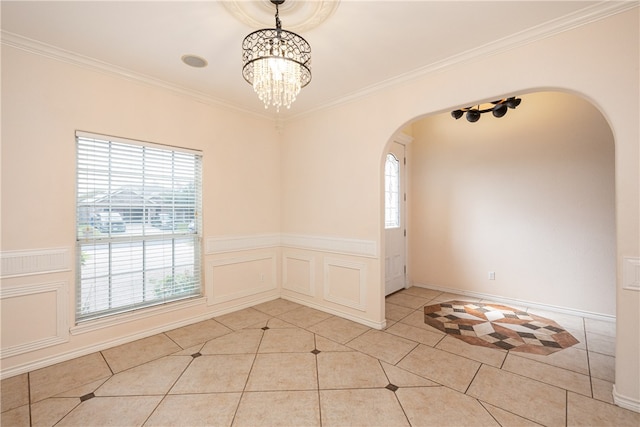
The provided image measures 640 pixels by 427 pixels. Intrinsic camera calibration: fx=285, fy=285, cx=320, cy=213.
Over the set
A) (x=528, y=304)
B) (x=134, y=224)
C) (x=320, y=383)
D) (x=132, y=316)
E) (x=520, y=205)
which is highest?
(x=520, y=205)

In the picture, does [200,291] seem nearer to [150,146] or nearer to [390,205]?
[150,146]

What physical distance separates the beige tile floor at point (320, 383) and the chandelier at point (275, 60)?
2338 millimetres

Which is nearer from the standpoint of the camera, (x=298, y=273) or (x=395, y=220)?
(x=298, y=273)

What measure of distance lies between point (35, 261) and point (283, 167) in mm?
3061

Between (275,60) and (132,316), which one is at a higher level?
(275,60)

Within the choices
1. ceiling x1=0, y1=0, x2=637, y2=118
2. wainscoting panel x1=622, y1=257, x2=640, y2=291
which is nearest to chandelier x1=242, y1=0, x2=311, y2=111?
ceiling x1=0, y1=0, x2=637, y2=118

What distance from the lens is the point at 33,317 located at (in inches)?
100

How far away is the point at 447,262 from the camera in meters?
4.86

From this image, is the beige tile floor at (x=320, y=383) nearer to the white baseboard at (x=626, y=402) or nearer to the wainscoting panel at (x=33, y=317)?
the white baseboard at (x=626, y=402)

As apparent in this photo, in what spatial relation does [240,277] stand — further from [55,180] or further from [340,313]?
[55,180]

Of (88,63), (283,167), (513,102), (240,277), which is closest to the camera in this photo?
(88,63)

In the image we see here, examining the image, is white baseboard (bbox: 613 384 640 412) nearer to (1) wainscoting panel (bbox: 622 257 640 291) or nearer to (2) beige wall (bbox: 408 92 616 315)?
(1) wainscoting panel (bbox: 622 257 640 291)

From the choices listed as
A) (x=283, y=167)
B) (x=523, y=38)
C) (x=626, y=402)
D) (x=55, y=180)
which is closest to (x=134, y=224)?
(x=55, y=180)

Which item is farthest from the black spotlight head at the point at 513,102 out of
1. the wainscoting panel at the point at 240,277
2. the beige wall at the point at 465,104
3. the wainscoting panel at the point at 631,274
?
the wainscoting panel at the point at 240,277
